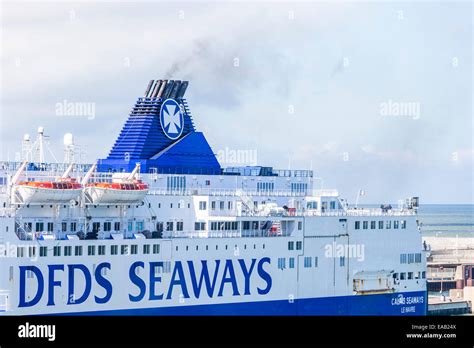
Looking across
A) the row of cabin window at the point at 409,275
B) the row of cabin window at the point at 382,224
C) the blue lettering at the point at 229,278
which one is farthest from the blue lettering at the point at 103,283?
the row of cabin window at the point at 409,275

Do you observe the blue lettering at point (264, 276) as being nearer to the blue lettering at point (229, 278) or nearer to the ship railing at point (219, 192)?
the blue lettering at point (229, 278)

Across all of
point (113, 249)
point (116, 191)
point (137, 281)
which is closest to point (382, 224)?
point (137, 281)

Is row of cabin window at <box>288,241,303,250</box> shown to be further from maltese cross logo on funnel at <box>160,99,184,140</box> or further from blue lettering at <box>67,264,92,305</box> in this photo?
blue lettering at <box>67,264,92,305</box>

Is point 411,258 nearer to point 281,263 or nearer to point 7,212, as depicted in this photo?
point 281,263

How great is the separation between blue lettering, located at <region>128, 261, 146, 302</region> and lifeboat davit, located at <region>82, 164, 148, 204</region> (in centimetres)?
225

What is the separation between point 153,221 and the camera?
180 ft

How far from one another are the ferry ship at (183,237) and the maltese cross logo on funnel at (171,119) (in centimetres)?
5

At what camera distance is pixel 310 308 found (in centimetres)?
5834

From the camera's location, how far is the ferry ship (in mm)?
51125

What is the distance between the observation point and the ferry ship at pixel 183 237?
168 ft

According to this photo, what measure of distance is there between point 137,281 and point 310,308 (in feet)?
27.6

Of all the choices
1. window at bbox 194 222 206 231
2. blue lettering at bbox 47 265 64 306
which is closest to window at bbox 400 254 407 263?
window at bbox 194 222 206 231
